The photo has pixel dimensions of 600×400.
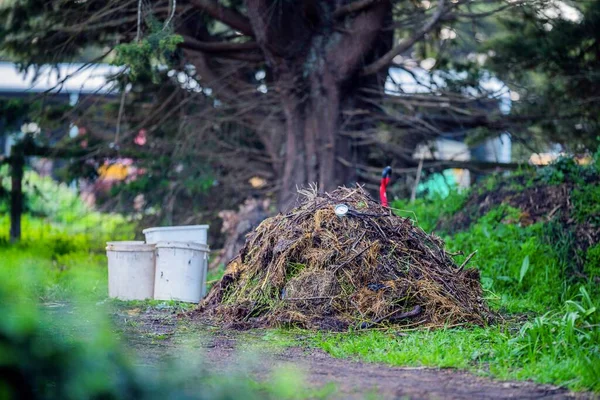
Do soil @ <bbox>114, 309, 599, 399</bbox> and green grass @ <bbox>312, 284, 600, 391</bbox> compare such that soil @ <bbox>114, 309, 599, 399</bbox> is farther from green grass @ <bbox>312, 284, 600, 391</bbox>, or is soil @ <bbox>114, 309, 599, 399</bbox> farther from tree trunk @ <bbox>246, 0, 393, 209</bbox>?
tree trunk @ <bbox>246, 0, 393, 209</bbox>

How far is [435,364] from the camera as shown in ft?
15.8

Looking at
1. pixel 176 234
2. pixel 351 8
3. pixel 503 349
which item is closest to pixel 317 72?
pixel 351 8

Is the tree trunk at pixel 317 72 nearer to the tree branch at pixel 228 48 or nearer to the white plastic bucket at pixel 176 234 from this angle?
the tree branch at pixel 228 48

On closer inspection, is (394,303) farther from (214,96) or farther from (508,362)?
(214,96)

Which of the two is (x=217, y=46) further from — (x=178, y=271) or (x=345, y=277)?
(x=345, y=277)

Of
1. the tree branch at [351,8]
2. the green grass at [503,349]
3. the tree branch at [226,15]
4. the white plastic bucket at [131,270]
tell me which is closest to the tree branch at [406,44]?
the tree branch at [351,8]

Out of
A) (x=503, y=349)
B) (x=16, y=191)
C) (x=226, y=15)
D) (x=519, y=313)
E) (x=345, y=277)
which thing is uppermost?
(x=226, y=15)

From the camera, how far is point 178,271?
25.7ft

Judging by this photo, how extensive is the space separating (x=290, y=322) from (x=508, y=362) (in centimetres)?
193

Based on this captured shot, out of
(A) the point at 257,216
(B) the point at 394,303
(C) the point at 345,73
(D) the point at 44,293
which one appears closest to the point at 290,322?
(B) the point at 394,303

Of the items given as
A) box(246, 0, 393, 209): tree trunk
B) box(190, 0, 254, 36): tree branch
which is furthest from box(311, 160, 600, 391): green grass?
box(190, 0, 254, 36): tree branch

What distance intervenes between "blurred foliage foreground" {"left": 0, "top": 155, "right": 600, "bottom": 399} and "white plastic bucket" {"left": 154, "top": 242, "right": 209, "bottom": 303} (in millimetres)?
686

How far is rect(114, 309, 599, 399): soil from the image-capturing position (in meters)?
4.11

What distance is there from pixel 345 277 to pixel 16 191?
8344 millimetres
